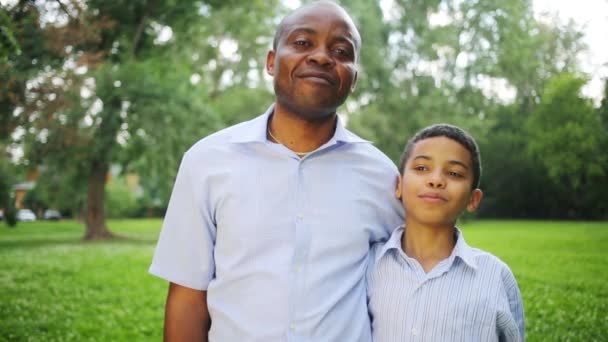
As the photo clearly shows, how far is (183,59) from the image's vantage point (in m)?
24.5

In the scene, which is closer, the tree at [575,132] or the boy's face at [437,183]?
the boy's face at [437,183]

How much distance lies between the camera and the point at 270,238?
250 cm

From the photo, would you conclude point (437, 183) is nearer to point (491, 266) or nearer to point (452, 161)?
point (452, 161)

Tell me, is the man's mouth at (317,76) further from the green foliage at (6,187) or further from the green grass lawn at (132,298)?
the green foliage at (6,187)

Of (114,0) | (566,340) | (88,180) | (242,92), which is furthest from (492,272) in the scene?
(242,92)

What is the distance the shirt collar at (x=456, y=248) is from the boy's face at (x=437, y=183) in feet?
0.31

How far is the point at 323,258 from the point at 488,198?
102ft

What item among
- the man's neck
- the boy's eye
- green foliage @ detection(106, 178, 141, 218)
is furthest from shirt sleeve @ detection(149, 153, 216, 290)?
green foliage @ detection(106, 178, 141, 218)

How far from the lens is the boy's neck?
276 centimetres

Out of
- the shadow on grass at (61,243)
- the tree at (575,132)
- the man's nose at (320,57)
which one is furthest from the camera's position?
the shadow on grass at (61,243)

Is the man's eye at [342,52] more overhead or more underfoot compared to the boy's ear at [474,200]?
more overhead

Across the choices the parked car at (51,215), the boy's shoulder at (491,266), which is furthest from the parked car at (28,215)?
the boy's shoulder at (491,266)

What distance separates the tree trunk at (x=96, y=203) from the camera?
20203 mm

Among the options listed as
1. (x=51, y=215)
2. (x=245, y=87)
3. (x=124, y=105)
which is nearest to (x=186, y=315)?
(x=124, y=105)
